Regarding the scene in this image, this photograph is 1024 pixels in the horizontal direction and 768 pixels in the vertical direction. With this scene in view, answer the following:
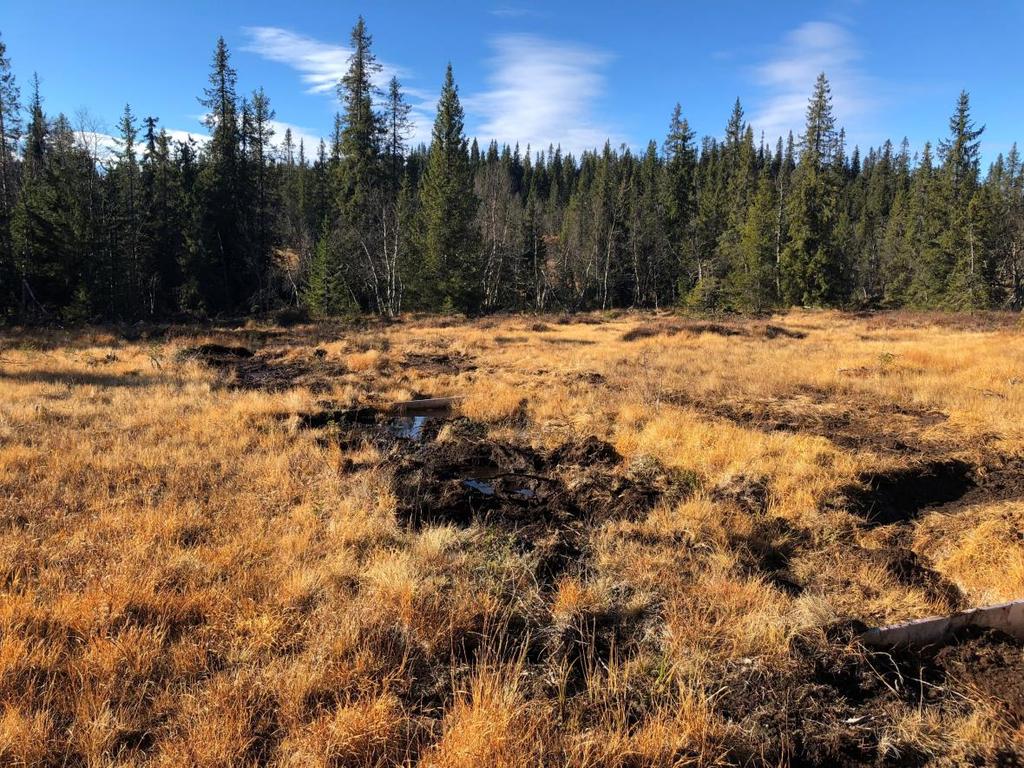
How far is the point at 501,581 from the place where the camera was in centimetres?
470

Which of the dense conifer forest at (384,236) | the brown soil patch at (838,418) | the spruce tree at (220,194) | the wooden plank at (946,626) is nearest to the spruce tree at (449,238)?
the dense conifer forest at (384,236)

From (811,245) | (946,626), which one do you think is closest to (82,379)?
(946,626)

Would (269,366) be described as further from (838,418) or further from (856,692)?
(856,692)

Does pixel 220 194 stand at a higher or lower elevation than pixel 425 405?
higher

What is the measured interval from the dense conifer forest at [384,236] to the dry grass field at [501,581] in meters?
25.9

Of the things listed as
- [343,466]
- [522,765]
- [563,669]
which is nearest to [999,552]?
[563,669]

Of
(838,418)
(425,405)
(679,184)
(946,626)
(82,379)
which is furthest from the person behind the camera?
(679,184)

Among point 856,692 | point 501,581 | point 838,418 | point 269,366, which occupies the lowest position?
point 856,692

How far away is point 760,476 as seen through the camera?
779 cm

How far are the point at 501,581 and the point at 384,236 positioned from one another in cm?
3575

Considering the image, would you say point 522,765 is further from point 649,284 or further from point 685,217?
point 685,217

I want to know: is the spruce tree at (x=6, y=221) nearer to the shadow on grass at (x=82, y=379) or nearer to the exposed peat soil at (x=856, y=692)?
the shadow on grass at (x=82, y=379)

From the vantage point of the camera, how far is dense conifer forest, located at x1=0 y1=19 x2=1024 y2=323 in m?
32.1

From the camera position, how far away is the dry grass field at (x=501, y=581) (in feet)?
10.2
